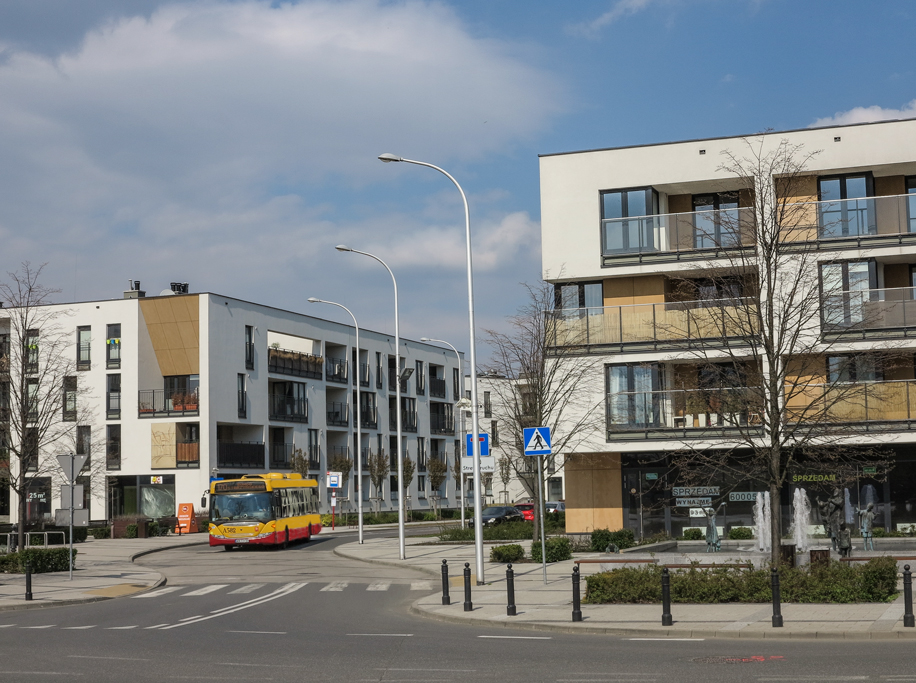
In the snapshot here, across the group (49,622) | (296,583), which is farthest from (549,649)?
(296,583)

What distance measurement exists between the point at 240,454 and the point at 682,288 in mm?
36746

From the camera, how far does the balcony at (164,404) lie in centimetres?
6116

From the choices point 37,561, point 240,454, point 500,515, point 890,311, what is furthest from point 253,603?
point 240,454

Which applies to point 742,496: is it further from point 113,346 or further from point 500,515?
point 113,346

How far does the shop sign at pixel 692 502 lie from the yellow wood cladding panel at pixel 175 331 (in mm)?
34907

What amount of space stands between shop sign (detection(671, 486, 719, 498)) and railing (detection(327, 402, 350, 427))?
141 ft

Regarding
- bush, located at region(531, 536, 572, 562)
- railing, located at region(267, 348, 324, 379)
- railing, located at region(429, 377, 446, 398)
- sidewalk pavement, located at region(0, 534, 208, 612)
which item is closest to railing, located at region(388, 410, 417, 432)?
railing, located at region(429, 377, 446, 398)

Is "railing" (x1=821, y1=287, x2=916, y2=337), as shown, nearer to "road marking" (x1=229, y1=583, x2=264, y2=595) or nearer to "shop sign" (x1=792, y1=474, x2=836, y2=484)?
"shop sign" (x1=792, y1=474, x2=836, y2=484)

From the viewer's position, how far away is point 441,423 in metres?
89.2

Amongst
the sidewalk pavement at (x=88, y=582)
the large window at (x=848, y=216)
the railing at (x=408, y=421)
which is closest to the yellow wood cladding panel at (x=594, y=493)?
the large window at (x=848, y=216)

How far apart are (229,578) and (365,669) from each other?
17.2 metres

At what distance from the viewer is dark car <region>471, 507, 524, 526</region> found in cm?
5466

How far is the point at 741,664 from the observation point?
1220 cm

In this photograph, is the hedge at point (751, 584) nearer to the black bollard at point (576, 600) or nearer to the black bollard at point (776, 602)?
the black bollard at point (576, 600)
